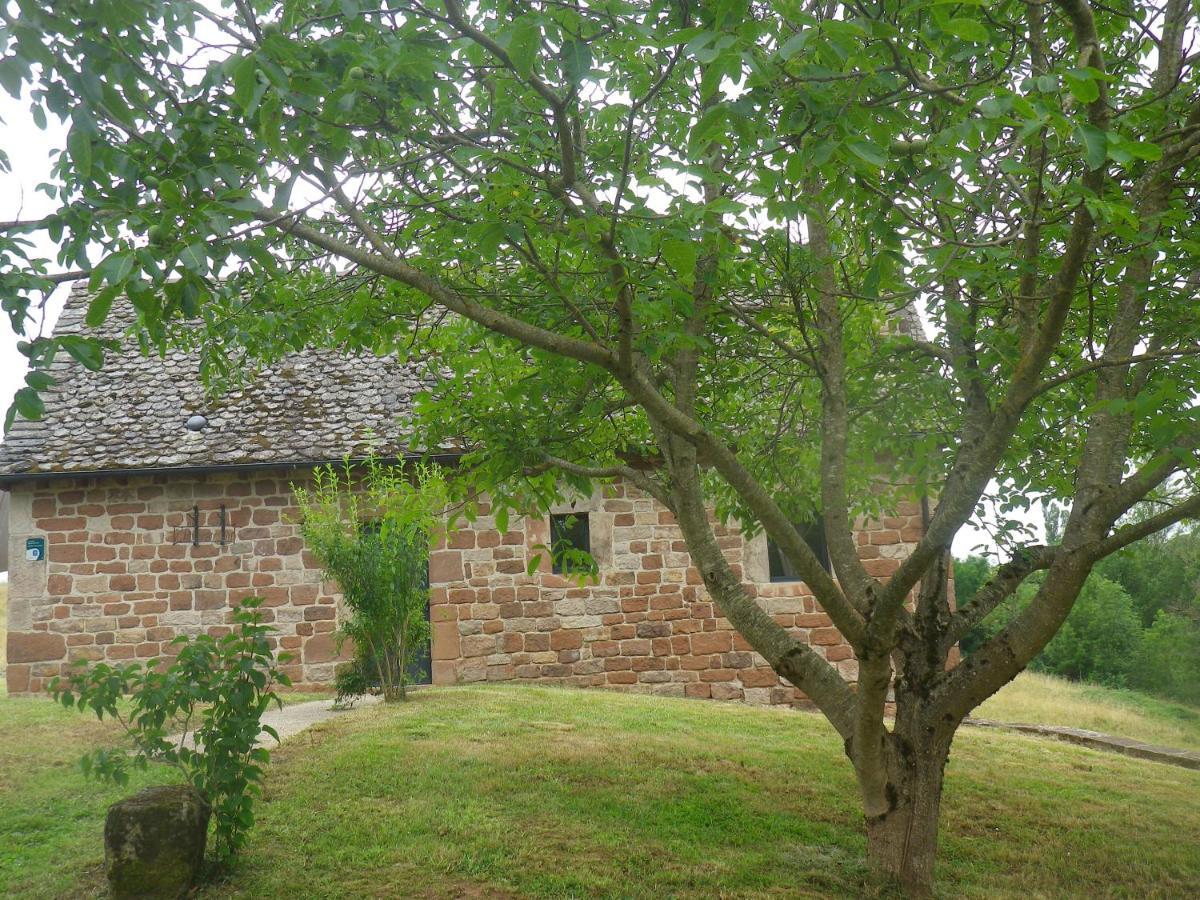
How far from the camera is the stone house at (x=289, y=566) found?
10.7 metres

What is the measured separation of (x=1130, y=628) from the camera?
2178 cm

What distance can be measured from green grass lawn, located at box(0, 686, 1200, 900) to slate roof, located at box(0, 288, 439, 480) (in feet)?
11.0

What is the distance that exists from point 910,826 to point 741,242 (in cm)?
286

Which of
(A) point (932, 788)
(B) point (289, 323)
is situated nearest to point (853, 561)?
(A) point (932, 788)

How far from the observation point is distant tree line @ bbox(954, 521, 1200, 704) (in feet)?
64.3

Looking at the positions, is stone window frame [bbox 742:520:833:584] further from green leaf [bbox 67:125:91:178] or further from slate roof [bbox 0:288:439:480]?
green leaf [bbox 67:125:91:178]

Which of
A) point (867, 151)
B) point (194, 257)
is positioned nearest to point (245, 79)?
point (194, 257)

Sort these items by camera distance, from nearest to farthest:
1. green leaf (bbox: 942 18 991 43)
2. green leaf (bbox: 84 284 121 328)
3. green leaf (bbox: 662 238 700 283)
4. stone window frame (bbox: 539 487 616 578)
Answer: green leaf (bbox: 84 284 121 328) < green leaf (bbox: 942 18 991 43) < green leaf (bbox: 662 238 700 283) < stone window frame (bbox: 539 487 616 578)

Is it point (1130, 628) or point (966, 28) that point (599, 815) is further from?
point (1130, 628)

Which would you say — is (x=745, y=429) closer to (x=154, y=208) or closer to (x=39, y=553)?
(x=154, y=208)

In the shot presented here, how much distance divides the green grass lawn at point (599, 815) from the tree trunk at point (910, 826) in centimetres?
18

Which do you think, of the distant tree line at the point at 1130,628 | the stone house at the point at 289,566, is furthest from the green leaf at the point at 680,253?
the distant tree line at the point at 1130,628

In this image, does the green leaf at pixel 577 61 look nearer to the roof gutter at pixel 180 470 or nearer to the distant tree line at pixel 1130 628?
the roof gutter at pixel 180 470

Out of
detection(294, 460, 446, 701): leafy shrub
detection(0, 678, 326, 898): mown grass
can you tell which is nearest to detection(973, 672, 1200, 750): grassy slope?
detection(294, 460, 446, 701): leafy shrub
